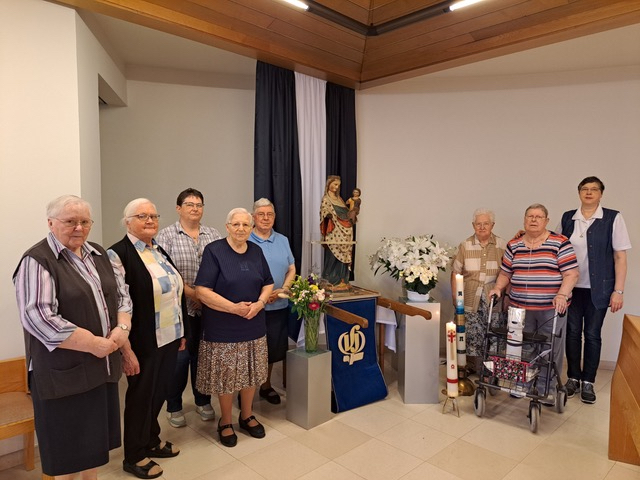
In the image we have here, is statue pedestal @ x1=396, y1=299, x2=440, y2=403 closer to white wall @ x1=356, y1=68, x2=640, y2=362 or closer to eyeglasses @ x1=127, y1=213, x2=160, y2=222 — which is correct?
white wall @ x1=356, y1=68, x2=640, y2=362

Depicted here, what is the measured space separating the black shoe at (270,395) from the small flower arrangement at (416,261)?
1.31 m

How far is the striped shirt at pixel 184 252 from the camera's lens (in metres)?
2.77

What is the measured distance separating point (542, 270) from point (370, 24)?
2423 millimetres

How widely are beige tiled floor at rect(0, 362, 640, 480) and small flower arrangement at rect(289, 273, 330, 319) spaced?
31.0 inches

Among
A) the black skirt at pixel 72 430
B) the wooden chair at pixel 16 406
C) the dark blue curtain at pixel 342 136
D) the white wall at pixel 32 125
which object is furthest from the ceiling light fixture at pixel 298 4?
the wooden chair at pixel 16 406

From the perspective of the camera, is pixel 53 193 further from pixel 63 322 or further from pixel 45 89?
pixel 63 322

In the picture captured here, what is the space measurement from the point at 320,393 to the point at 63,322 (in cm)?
175

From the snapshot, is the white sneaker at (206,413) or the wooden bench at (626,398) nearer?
the wooden bench at (626,398)

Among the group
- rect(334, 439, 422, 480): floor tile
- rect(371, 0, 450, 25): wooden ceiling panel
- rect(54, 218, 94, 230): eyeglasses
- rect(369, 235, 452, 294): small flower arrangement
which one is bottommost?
rect(334, 439, 422, 480): floor tile

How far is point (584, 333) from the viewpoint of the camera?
338cm

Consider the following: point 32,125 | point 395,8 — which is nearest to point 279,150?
point 395,8

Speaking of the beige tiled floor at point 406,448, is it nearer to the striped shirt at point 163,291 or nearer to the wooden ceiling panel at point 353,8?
the striped shirt at point 163,291

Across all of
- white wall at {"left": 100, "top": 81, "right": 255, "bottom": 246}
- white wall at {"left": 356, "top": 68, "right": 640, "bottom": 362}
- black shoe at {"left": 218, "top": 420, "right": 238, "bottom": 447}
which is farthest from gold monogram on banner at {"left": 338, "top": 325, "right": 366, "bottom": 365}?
white wall at {"left": 100, "top": 81, "right": 255, "bottom": 246}

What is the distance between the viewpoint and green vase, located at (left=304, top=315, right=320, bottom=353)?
9.75 ft
